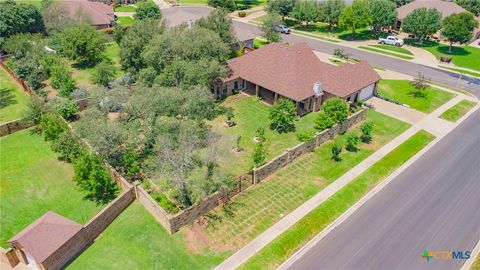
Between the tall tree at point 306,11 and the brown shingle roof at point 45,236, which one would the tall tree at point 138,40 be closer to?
the brown shingle roof at point 45,236

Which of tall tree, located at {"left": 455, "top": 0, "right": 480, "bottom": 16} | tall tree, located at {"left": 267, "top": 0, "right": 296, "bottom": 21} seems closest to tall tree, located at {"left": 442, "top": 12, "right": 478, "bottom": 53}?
tall tree, located at {"left": 455, "top": 0, "right": 480, "bottom": 16}

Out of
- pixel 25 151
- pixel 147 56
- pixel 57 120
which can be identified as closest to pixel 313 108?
pixel 147 56

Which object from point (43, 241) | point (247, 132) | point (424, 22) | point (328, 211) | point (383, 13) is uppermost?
point (383, 13)

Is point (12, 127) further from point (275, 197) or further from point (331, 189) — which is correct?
point (331, 189)

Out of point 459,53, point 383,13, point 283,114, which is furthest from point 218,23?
point 459,53

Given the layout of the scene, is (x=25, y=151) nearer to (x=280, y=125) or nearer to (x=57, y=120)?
(x=57, y=120)

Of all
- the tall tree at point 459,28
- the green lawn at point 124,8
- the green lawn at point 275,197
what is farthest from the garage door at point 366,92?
the green lawn at point 124,8
